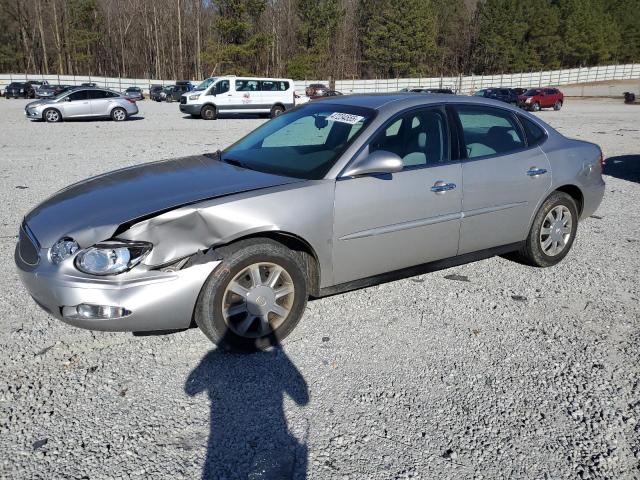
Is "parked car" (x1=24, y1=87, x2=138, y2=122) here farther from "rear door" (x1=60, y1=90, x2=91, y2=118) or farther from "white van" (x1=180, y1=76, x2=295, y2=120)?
"white van" (x1=180, y1=76, x2=295, y2=120)

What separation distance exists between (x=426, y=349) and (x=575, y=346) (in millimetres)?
974

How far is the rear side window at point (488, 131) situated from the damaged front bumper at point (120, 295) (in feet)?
7.63

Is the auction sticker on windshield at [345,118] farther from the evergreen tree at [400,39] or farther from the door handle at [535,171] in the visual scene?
the evergreen tree at [400,39]

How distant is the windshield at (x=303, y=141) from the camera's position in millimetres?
3749

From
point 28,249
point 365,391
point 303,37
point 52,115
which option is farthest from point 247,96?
point 303,37

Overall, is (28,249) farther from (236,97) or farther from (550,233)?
(236,97)

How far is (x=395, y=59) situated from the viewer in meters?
77.4

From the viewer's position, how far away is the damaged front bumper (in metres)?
2.94

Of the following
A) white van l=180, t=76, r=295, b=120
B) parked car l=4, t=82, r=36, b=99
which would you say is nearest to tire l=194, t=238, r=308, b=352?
white van l=180, t=76, r=295, b=120

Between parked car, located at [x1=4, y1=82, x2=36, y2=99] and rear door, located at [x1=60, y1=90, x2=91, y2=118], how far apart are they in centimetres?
2576

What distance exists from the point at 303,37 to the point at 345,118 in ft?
248

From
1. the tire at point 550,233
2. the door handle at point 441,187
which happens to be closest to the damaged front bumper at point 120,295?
the door handle at point 441,187

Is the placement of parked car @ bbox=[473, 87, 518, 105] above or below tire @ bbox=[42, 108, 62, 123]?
above

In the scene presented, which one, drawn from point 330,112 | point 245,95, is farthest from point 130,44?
point 330,112
